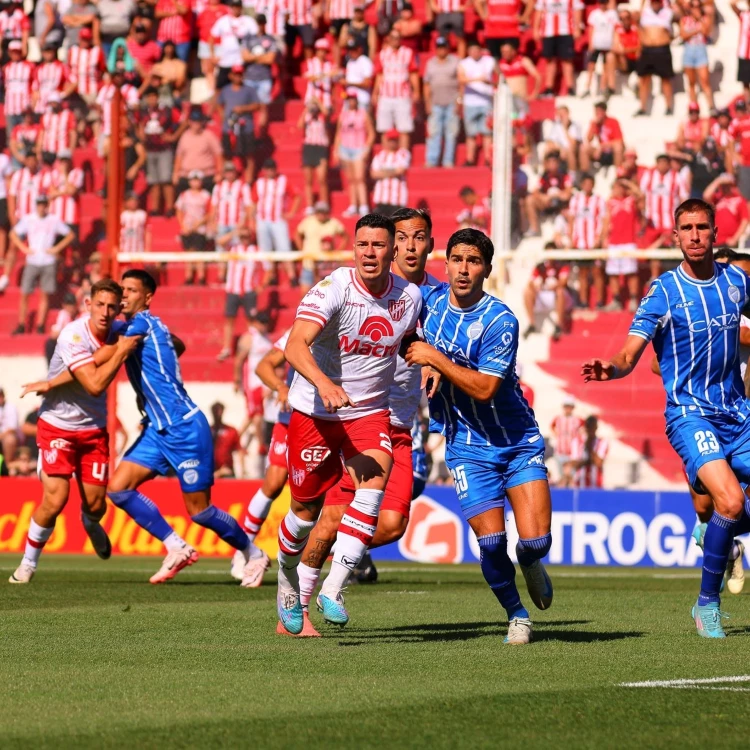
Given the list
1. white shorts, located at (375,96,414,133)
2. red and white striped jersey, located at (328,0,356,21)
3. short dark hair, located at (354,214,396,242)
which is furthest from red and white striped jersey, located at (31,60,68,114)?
short dark hair, located at (354,214,396,242)

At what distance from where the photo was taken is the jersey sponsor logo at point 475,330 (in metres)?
8.20

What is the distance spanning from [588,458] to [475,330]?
9478 mm

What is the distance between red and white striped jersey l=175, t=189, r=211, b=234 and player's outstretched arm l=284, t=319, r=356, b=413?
12102mm

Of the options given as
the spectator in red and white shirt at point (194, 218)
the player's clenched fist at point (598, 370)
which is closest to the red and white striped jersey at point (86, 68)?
the spectator in red and white shirt at point (194, 218)

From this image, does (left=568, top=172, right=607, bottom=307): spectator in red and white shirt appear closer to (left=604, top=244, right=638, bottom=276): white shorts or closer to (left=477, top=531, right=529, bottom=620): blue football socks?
(left=604, top=244, right=638, bottom=276): white shorts

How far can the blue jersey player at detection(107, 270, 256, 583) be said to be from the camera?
1265 cm

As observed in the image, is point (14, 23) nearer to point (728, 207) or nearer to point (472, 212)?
point (472, 212)

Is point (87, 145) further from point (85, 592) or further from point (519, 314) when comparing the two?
point (85, 592)

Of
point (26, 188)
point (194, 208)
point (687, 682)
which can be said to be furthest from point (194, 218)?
point (687, 682)

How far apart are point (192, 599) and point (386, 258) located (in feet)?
13.8

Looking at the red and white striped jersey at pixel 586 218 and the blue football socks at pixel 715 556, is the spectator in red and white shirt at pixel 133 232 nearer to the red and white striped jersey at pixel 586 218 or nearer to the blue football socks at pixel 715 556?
the red and white striped jersey at pixel 586 218

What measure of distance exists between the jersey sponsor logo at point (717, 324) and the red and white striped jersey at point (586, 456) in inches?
339

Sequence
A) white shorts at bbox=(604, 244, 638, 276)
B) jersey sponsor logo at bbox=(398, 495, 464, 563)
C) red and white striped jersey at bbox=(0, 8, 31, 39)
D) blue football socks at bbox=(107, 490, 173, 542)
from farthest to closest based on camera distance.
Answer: red and white striped jersey at bbox=(0, 8, 31, 39)
white shorts at bbox=(604, 244, 638, 276)
jersey sponsor logo at bbox=(398, 495, 464, 563)
blue football socks at bbox=(107, 490, 173, 542)

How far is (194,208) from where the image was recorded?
789 inches
